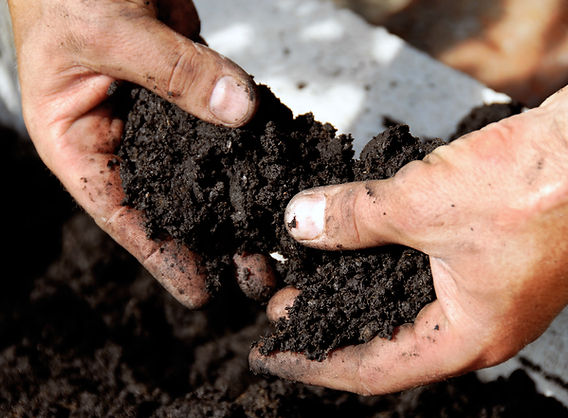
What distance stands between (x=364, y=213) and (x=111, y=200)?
82cm

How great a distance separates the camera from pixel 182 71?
1489 millimetres

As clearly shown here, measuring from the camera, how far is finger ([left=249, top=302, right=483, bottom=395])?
1355mm

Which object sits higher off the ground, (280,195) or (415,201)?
(415,201)

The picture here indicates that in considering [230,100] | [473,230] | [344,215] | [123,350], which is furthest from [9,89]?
[473,230]

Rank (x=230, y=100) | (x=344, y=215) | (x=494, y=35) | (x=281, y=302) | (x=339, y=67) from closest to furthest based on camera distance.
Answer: (x=344, y=215) < (x=230, y=100) < (x=281, y=302) < (x=339, y=67) < (x=494, y=35)

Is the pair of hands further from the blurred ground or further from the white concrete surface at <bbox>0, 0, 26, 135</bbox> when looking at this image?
the blurred ground

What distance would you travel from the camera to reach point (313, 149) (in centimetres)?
161

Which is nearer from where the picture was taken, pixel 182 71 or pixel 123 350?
pixel 182 71

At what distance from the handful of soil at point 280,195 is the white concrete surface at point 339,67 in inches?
35.2

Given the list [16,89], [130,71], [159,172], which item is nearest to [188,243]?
[159,172]

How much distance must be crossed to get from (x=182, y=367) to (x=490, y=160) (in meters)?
1.35

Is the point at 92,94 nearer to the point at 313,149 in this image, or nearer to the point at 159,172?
the point at 159,172

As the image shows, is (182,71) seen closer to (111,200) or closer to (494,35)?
(111,200)

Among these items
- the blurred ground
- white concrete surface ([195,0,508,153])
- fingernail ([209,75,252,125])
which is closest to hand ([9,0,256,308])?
fingernail ([209,75,252,125])
